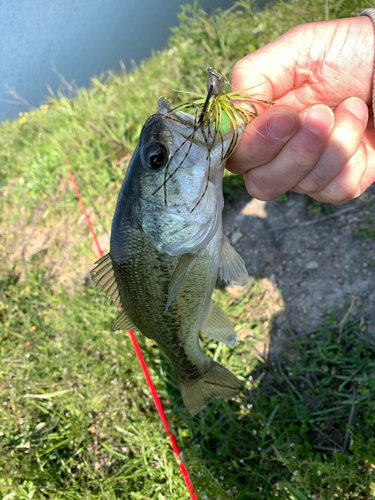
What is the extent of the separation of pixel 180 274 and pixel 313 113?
1.11 m

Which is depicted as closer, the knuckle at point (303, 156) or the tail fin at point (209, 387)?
the knuckle at point (303, 156)

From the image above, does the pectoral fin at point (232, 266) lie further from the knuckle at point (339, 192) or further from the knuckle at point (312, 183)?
the knuckle at point (339, 192)

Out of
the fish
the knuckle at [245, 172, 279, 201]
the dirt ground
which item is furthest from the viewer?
the dirt ground

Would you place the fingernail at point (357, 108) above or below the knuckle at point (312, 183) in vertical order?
above

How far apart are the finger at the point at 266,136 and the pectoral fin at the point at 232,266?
526 millimetres

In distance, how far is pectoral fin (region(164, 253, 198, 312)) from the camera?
5.24 feet

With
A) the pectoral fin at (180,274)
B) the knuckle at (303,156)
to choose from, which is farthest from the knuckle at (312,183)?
the pectoral fin at (180,274)

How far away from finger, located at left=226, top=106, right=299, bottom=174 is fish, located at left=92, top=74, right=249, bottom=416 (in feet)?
0.30

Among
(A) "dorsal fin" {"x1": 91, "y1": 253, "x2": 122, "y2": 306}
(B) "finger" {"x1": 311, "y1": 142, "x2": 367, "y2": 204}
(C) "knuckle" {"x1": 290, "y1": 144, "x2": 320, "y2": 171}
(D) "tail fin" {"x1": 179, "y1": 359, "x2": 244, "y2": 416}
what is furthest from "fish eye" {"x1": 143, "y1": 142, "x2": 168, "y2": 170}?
(D) "tail fin" {"x1": 179, "y1": 359, "x2": 244, "y2": 416}

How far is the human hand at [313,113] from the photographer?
1.67 m

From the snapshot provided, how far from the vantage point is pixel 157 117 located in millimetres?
1470

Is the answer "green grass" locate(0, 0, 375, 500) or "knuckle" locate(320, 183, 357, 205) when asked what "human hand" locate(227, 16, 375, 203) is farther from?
"green grass" locate(0, 0, 375, 500)

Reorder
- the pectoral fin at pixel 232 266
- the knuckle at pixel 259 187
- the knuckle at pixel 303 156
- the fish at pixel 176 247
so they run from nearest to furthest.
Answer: the fish at pixel 176 247 < the knuckle at pixel 303 156 < the pectoral fin at pixel 232 266 < the knuckle at pixel 259 187

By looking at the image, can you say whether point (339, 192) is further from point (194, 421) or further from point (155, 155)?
point (194, 421)
